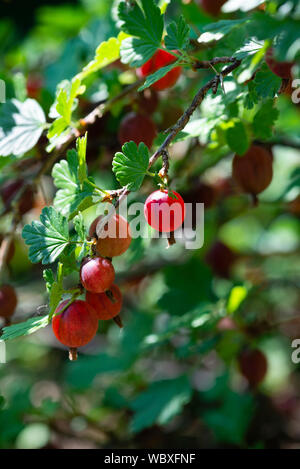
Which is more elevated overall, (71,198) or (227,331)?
(71,198)

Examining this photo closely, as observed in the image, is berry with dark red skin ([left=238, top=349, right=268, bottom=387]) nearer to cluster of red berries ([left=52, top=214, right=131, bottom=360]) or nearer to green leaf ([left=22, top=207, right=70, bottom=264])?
cluster of red berries ([left=52, top=214, right=131, bottom=360])

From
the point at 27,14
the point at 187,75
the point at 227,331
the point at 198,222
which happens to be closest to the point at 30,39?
the point at 27,14

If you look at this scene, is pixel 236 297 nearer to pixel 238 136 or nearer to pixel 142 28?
pixel 238 136

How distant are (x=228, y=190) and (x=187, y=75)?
0.49 metres

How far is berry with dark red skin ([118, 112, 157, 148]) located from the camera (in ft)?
3.22

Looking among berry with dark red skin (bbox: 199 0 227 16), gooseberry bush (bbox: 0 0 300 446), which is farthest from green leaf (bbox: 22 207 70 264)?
berry with dark red skin (bbox: 199 0 227 16)

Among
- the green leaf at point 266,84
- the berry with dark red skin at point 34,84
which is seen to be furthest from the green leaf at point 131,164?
the berry with dark red skin at point 34,84

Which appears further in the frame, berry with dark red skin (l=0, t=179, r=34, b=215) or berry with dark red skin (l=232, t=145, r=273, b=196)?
berry with dark red skin (l=0, t=179, r=34, b=215)

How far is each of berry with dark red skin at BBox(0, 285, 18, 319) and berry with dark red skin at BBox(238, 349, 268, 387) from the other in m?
0.65

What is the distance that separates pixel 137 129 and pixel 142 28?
237mm

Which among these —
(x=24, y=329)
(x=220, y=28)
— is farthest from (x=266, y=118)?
(x=24, y=329)

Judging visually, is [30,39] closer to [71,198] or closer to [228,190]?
[228,190]

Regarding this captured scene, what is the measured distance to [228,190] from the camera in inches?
65.8

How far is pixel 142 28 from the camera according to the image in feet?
2.57
